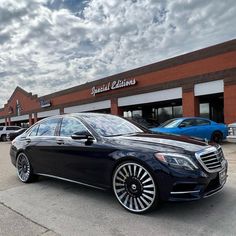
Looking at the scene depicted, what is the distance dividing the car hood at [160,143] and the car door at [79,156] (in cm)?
36

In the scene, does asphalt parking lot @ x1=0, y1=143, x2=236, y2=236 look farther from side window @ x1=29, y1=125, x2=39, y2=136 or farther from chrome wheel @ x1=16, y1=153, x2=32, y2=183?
side window @ x1=29, y1=125, x2=39, y2=136

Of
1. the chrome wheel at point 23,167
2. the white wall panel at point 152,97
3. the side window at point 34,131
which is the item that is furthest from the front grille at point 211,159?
the white wall panel at point 152,97

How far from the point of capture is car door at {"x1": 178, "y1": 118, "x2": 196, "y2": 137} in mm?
12462

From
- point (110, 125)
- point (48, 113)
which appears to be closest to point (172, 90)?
point (110, 125)

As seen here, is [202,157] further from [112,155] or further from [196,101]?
[196,101]

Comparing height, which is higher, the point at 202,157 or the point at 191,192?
the point at 202,157

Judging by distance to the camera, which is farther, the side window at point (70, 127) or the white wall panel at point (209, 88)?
the white wall panel at point (209, 88)

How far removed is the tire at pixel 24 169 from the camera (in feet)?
21.9

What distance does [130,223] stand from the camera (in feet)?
13.3

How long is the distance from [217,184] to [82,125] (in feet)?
8.23

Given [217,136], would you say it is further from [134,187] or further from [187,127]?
[134,187]

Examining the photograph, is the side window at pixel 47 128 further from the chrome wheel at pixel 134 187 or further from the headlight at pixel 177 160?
the headlight at pixel 177 160

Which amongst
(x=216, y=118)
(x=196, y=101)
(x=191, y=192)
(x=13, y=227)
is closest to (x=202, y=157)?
(x=191, y=192)

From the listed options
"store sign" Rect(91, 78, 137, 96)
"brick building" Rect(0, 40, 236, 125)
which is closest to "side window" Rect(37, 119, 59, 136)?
"brick building" Rect(0, 40, 236, 125)
